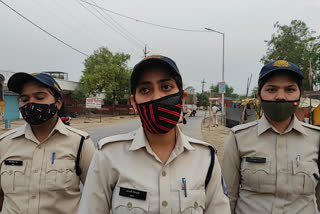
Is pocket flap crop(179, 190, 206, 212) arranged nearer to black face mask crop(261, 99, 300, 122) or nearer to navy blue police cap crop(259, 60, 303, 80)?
black face mask crop(261, 99, 300, 122)

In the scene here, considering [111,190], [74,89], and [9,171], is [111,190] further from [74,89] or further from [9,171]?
[74,89]

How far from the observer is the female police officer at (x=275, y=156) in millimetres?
1635

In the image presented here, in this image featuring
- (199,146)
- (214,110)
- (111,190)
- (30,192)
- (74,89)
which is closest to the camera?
(111,190)

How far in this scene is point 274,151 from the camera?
175 cm

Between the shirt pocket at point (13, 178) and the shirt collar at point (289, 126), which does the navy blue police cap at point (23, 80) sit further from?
the shirt collar at point (289, 126)

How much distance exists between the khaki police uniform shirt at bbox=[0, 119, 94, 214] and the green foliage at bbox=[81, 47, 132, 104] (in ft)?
88.4

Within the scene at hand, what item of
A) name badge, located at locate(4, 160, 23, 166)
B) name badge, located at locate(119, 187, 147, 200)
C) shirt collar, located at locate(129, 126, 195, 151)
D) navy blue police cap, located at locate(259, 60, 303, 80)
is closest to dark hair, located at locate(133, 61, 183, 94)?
shirt collar, located at locate(129, 126, 195, 151)

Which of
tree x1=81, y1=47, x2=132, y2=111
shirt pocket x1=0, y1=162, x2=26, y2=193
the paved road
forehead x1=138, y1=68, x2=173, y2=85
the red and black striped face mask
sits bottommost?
the paved road

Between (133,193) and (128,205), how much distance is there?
0.07 m

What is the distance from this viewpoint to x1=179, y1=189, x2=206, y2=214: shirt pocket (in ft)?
4.00

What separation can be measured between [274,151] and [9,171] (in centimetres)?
196

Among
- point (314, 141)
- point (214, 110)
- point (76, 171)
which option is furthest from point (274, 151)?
point (214, 110)

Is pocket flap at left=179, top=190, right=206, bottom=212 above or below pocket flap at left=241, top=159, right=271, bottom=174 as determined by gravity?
below

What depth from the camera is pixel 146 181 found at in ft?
4.07
